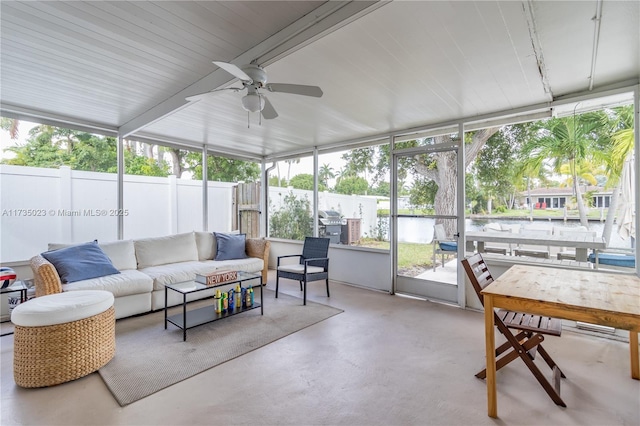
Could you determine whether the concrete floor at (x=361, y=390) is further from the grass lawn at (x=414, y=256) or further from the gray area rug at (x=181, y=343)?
the grass lawn at (x=414, y=256)

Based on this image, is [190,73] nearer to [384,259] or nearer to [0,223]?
[0,223]

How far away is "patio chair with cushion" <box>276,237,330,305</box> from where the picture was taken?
4051 millimetres

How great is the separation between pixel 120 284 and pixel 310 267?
7.70 ft

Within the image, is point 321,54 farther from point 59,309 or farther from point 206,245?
point 206,245

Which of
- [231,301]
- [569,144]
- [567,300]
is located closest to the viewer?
[567,300]

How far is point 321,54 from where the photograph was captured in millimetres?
2291

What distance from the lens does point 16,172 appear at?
140 inches

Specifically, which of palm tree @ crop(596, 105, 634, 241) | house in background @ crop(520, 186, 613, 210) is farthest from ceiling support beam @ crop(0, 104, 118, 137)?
palm tree @ crop(596, 105, 634, 241)

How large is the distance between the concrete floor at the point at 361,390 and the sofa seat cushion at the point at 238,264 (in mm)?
1827

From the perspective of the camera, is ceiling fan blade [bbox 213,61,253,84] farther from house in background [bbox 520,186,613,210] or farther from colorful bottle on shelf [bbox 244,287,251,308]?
house in background [bbox 520,186,613,210]

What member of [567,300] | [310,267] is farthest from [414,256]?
[567,300]

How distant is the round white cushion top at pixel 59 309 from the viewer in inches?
82.5

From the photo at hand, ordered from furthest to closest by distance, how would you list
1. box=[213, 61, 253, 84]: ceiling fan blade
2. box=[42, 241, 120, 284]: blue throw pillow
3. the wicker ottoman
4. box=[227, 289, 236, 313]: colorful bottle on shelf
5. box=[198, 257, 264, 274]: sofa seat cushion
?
1. box=[198, 257, 264, 274]: sofa seat cushion
2. box=[227, 289, 236, 313]: colorful bottle on shelf
3. box=[42, 241, 120, 284]: blue throw pillow
4. the wicker ottoman
5. box=[213, 61, 253, 84]: ceiling fan blade

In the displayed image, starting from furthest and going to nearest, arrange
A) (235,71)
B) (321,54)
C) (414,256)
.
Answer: (414,256)
(321,54)
(235,71)
